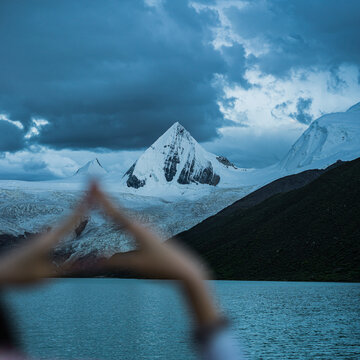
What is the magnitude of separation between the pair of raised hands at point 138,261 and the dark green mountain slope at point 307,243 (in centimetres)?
14085

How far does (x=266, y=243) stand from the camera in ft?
597

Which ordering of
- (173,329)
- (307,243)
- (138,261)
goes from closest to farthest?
(138,261), (173,329), (307,243)

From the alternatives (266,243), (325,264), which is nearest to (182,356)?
(325,264)

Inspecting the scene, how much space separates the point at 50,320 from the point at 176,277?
64.1 metres

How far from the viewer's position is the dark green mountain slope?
153875 millimetres

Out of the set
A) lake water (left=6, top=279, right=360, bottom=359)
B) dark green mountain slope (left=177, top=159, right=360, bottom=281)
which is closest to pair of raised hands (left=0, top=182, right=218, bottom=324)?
lake water (left=6, top=279, right=360, bottom=359)

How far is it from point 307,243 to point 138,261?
168828 mm

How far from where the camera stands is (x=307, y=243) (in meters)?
167

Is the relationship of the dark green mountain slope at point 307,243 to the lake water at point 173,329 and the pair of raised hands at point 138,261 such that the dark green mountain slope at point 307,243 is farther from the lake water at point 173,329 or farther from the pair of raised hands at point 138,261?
the pair of raised hands at point 138,261

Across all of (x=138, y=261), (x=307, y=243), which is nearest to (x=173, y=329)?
(x=138, y=261)

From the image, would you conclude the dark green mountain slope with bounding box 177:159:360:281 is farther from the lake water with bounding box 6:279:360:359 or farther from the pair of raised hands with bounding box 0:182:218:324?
the pair of raised hands with bounding box 0:182:218:324

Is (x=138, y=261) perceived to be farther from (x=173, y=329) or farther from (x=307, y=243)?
(x=307, y=243)

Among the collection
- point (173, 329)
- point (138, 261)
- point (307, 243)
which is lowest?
point (173, 329)

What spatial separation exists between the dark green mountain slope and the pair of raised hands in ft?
462
